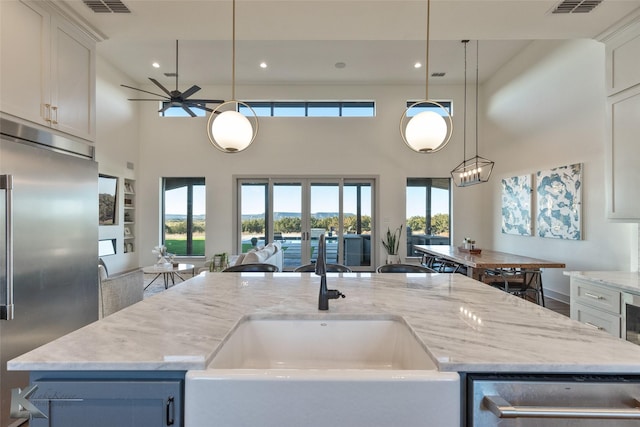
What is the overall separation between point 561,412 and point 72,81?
11.3ft

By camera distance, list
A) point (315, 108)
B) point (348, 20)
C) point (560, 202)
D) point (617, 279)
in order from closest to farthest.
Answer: point (617, 279), point (348, 20), point (560, 202), point (315, 108)

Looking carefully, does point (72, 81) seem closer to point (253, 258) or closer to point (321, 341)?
point (253, 258)

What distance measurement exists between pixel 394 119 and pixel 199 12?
4.96 m

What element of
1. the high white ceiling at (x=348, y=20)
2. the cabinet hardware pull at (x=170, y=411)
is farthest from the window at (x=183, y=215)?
the cabinet hardware pull at (x=170, y=411)

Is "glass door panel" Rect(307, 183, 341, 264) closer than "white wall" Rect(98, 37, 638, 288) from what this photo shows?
No

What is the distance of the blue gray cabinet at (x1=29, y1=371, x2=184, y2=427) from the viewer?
33.5 inches

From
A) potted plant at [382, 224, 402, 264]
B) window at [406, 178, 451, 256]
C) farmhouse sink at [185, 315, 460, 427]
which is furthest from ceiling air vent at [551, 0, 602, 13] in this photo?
potted plant at [382, 224, 402, 264]

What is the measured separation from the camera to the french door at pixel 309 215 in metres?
6.80

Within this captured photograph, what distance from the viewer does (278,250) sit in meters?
5.63

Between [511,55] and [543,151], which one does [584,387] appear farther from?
[511,55]

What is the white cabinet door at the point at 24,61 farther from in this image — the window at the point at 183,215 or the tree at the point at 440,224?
the tree at the point at 440,224

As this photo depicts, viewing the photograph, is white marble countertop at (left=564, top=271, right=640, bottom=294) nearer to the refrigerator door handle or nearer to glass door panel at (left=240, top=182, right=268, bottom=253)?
the refrigerator door handle

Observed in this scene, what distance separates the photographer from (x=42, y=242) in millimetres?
1929

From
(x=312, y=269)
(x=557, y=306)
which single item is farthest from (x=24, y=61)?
(x=557, y=306)
